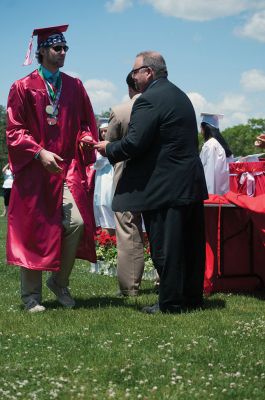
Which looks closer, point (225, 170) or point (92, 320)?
point (92, 320)

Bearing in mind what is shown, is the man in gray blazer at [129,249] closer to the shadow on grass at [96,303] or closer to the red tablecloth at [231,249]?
the shadow on grass at [96,303]

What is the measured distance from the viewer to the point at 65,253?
669 cm

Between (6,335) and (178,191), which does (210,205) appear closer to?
(178,191)

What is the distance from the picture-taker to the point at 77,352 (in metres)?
4.90

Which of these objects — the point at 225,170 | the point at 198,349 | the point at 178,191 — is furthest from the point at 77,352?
the point at 225,170

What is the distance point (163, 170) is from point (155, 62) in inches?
37.2

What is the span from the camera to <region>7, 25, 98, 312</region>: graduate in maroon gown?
21.3 ft

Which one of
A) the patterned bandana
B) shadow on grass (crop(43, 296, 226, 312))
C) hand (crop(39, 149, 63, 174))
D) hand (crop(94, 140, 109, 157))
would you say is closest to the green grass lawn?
shadow on grass (crop(43, 296, 226, 312))

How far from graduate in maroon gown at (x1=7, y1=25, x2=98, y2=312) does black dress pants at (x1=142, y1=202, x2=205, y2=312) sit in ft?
2.30

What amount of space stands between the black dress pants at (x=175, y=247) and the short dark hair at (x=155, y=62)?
1.15m

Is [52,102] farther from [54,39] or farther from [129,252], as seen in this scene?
[129,252]

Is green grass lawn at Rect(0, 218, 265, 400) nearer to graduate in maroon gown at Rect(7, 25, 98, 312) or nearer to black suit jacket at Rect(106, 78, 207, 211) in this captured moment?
graduate in maroon gown at Rect(7, 25, 98, 312)

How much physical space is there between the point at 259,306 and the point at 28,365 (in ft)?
9.07

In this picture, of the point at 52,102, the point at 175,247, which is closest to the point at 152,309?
the point at 175,247
